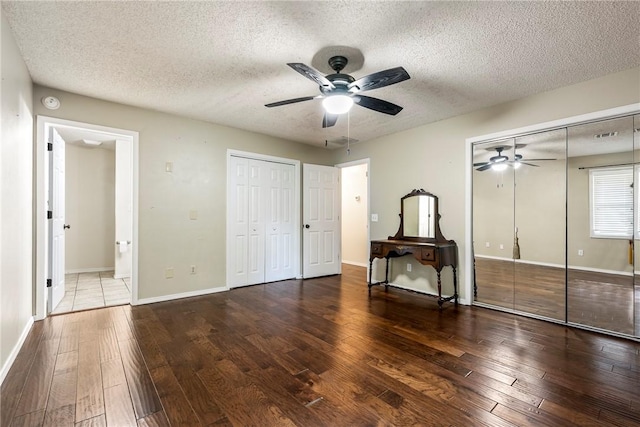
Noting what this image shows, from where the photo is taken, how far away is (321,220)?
5.48 metres

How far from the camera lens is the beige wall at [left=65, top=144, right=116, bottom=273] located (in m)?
5.64

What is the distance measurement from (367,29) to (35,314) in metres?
4.19

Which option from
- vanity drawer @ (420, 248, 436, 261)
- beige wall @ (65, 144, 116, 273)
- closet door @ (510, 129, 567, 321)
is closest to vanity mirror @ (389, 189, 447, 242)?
vanity drawer @ (420, 248, 436, 261)

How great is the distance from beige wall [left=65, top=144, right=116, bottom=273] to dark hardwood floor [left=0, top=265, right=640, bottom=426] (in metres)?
3.04

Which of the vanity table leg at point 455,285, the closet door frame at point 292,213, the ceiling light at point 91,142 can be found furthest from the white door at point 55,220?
the vanity table leg at point 455,285

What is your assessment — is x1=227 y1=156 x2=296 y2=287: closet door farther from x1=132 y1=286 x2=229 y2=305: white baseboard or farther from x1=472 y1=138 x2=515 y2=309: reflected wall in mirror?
x1=472 y1=138 x2=515 y2=309: reflected wall in mirror

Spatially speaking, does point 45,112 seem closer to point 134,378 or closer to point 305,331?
point 134,378

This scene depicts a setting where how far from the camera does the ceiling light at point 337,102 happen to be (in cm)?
241

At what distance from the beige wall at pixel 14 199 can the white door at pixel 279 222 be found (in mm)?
2818

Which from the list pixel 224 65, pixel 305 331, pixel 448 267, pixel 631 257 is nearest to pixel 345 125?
pixel 224 65

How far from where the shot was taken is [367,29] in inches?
82.4

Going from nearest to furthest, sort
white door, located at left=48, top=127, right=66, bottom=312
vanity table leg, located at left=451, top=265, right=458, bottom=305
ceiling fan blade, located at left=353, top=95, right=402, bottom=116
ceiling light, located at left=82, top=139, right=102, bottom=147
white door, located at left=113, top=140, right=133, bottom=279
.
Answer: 1. ceiling fan blade, located at left=353, top=95, right=402, bottom=116
2. white door, located at left=48, top=127, right=66, bottom=312
3. vanity table leg, located at left=451, top=265, right=458, bottom=305
4. ceiling light, located at left=82, top=139, right=102, bottom=147
5. white door, located at left=113, top=140, right=133, bottom=279

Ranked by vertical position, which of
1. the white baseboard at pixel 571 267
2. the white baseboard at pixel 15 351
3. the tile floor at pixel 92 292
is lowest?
the tile floor at pixel 92 292

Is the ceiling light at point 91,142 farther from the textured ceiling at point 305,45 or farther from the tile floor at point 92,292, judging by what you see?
the tile floor at point 92,292
